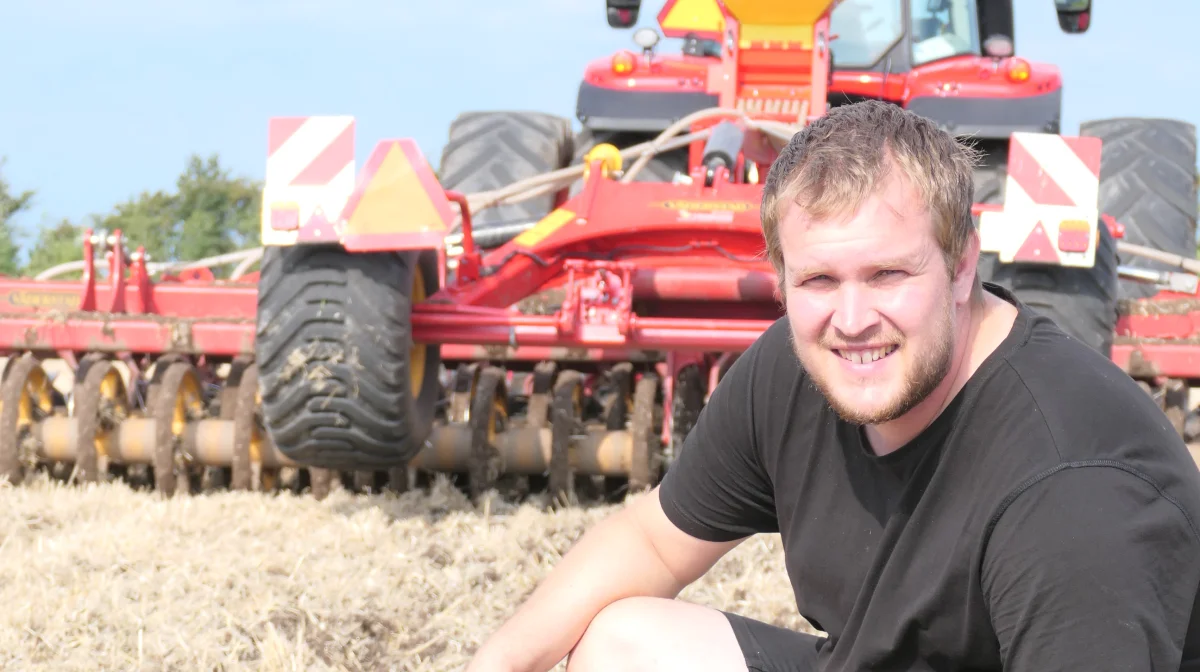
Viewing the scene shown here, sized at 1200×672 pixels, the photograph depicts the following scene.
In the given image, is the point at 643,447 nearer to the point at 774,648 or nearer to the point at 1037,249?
the point at 1037,249

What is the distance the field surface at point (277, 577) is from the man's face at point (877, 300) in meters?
1.48

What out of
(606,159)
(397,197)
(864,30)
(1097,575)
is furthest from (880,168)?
(864,30)

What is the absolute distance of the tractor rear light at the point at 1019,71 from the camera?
5277mm

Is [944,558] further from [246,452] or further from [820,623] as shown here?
[246,452]

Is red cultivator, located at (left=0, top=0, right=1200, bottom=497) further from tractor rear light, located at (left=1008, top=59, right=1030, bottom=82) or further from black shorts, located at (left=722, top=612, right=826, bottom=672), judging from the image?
black shorts, located at (left=722, top=612, right=826, bottom=672)

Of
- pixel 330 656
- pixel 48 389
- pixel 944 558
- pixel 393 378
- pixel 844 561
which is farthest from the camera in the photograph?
pixel 48 389

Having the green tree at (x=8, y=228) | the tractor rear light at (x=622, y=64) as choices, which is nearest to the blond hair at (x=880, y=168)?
the tractor rear light at (x=622, y=64)

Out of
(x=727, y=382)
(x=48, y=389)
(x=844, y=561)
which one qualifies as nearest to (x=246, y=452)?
(x=48, y=389)

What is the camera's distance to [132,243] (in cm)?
1271

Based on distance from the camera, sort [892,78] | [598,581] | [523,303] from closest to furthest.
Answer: [598,581] → [523,303] → [892,78]

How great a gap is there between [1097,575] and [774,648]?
0.73 metres

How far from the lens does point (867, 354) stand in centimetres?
175

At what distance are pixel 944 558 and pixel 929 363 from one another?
23cm

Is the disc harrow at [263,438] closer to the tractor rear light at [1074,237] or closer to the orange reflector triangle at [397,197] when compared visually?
the orange reflector triangle at [397,197]
